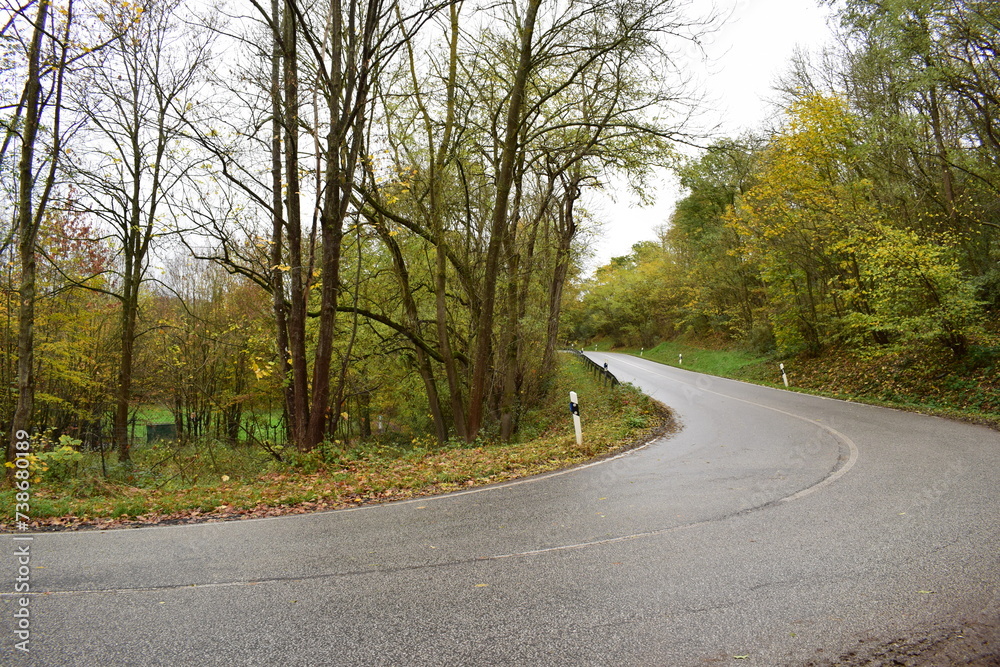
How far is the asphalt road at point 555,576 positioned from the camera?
2.99 metres

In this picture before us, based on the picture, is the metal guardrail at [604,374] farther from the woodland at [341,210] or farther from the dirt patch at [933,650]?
the dirt patch at [933,650]

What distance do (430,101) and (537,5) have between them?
11.9ft

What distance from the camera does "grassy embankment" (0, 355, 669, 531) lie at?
6.71 metres

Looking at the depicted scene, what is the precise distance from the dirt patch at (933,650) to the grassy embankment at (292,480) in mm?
5222

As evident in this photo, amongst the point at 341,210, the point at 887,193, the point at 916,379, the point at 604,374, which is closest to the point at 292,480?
the point at 341,210

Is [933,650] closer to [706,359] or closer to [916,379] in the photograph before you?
[916,379]

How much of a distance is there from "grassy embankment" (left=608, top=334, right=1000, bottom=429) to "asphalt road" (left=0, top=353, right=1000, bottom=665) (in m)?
6.58

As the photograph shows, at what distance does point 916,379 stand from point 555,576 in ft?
50.2

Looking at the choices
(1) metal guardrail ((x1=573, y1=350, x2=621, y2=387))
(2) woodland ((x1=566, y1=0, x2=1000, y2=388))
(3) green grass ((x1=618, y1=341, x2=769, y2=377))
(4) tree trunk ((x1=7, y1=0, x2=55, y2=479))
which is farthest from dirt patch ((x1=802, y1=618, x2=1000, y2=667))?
(3) green grass ((x1=618, y1=341, x2=769, y2=377))

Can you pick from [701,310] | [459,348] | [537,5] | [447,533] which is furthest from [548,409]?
[701,310]

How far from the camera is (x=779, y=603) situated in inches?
131

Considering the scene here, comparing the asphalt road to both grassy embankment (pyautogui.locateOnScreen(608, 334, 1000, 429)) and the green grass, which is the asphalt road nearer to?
grassy embankment (pyautogui.locateOnScreen(608, 334, 1000, 429))

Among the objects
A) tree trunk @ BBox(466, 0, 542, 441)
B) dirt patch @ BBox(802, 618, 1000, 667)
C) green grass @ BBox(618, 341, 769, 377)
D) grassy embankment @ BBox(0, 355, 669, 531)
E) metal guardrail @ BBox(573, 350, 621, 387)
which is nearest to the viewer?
dirt patch @ BBox(802, 618, 1000, 667)

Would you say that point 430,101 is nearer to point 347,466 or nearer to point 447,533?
point 347,466
